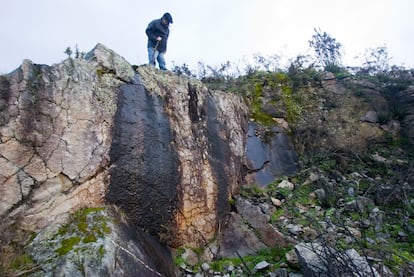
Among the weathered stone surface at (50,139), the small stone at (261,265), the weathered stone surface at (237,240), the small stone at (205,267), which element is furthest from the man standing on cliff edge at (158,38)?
the small stone at (261,265)

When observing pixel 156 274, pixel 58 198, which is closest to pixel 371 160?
pixel 156 274

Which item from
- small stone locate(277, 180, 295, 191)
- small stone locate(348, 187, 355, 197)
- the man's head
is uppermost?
the man's head

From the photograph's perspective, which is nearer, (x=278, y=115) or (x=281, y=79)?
(x=278, y=115)

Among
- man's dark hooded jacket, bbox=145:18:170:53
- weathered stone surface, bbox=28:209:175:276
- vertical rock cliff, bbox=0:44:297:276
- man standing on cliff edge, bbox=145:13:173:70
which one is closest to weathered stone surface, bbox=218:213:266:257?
vertical rock cliff, bbox=0:44:297:276

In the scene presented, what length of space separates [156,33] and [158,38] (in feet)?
0.57

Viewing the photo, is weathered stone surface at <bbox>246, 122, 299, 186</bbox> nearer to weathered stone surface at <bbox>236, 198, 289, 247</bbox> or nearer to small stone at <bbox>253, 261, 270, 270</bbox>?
weathered stone surface at <bbox>236, 198, 289, 247</bbox>

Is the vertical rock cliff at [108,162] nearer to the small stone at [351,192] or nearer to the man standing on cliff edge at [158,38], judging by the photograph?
the man standing on cliff edge at [158,38]

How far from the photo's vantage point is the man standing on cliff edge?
6.31 meters

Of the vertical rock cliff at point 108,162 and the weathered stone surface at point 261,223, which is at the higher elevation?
the vertical rock cliff at point 108,162

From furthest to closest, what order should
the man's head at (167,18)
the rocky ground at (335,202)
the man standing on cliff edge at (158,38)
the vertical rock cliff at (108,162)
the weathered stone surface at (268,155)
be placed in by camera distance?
the man's head at (167,18) → the man standing on cliff edge at (158,38) → the weathered stone surface at (268,155) → the rocky ground at (335,202) → the vertical rock cliff at (108,162)

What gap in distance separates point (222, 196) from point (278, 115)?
2492mm

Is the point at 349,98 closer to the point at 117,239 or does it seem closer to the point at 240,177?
the point at 240,177

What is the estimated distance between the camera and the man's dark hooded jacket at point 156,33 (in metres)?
6.37

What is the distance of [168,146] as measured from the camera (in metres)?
4.25
